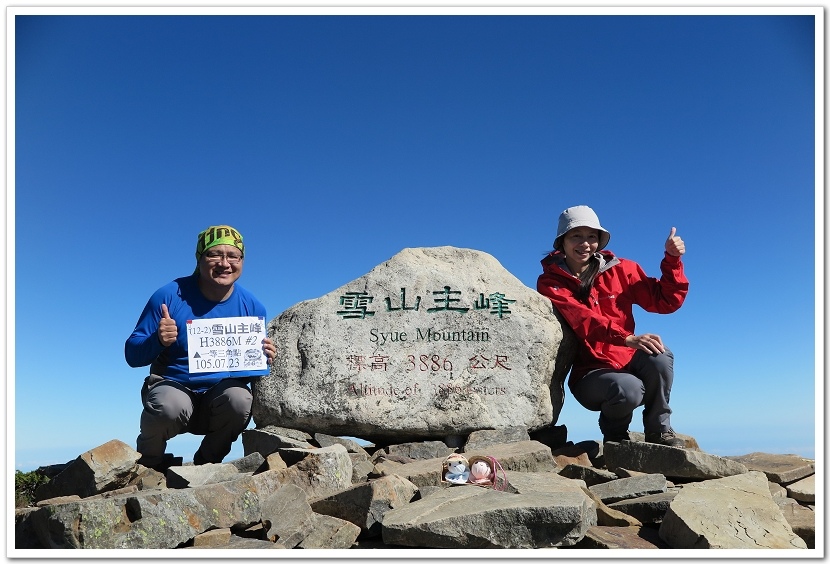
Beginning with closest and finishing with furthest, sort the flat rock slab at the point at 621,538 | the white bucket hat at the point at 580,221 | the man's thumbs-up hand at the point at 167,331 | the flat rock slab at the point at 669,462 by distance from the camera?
the flat rock slab at the point at 621,538 → the flat rock slab at the point at 669,462 → the man's thumbs-up hand at the point at 167,331 → the white bucket hat at the point at 580,221

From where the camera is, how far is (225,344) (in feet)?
27.6

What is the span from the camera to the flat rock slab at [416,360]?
9.03 meters

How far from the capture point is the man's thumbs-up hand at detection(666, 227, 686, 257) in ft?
29.6

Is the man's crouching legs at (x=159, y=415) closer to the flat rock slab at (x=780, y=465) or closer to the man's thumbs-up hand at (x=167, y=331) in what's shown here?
the man's thumbs-up hand at (x=167, y=331)

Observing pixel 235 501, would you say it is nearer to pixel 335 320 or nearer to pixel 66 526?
pixel 66 526

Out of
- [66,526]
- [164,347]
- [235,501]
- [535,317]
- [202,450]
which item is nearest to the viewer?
[66,526]

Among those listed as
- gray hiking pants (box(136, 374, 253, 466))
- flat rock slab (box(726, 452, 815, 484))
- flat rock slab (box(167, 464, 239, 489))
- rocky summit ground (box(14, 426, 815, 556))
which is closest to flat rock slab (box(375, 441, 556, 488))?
rocky summit ground (box(14, 426, 815, 556))

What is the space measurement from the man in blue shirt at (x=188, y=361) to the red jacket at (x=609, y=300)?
3753 mm

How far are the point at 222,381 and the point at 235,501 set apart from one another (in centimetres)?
300

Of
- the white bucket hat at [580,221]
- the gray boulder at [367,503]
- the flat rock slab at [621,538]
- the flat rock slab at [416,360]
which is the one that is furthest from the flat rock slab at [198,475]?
the white bucket hat at [580,221]

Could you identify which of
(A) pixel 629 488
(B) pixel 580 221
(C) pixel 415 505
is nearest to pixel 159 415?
(C) pixel 415 505

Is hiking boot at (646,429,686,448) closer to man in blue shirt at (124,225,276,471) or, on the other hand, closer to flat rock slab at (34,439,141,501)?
man in blue shirt at (124,225,276,471)

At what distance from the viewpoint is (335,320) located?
372 inches

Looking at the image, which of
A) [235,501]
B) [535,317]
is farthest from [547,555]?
[535,317]
